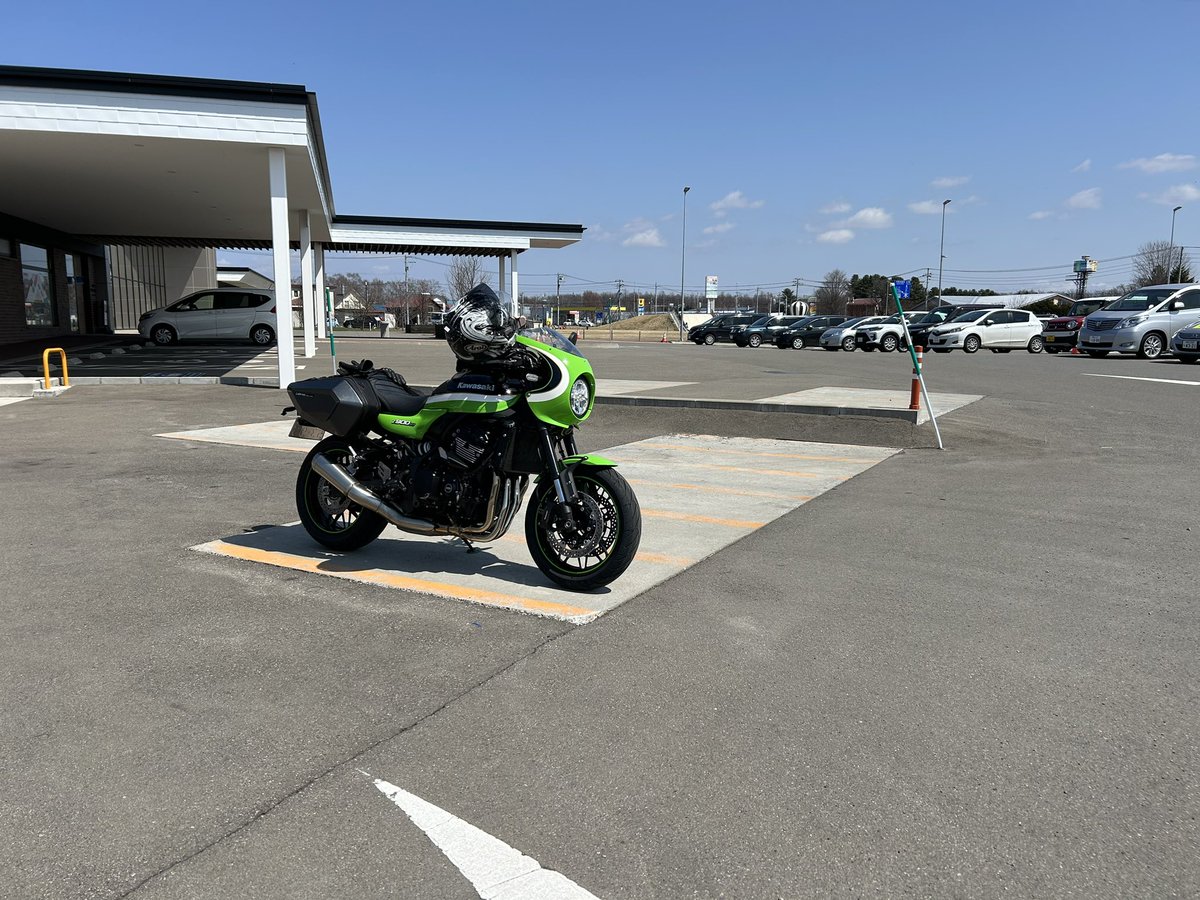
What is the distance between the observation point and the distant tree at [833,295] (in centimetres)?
10000

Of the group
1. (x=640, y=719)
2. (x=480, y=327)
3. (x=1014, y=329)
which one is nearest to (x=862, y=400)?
(x=480, y=327)

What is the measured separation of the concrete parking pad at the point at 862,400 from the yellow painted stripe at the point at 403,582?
752 cm

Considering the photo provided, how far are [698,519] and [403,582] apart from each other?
2.51 meters

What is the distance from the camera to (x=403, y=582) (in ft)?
16.4

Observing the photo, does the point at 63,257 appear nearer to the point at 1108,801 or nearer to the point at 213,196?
the point at 213,196

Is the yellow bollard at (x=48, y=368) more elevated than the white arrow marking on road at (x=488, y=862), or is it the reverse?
the yellow bollard at (x=48, y=368)

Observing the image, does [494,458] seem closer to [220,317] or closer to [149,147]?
[149,147]

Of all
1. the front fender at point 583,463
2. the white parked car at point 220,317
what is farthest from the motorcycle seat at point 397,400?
the white parked car at point 220,317

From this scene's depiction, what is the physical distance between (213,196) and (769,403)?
16.9 m

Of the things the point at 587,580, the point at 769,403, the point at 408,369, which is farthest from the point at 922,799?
the point at 408,369

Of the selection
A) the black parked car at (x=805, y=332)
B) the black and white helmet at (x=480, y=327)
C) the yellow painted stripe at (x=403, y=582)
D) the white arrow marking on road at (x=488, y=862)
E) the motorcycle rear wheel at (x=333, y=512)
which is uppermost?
the black parked car at (x=805, y=332)

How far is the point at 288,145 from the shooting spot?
1516 centimetres

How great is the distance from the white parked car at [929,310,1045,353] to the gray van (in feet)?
21.1

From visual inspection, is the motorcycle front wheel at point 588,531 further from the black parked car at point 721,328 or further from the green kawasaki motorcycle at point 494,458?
the black parked car at point 721,328
